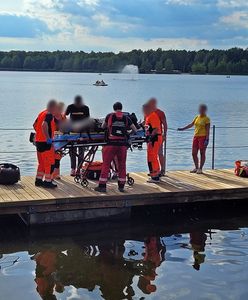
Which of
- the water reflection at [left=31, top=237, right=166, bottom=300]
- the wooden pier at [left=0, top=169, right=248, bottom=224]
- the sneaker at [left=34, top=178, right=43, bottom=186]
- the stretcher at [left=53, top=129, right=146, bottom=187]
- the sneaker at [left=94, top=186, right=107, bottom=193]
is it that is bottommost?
the water reflection at [left=31, top=237, right=166, bottom=300]

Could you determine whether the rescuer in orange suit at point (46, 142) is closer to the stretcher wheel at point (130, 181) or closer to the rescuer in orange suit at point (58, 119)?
the rescuer in orange suit at point (58, 119)

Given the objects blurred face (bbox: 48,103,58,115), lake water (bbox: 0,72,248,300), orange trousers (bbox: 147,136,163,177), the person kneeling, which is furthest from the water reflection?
blurred face (bbox: 48,103,58,115)

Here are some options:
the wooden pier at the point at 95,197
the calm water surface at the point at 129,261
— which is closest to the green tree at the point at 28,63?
the wooden pier at the point at 95,197

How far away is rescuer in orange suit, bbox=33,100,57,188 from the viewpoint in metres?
9.48

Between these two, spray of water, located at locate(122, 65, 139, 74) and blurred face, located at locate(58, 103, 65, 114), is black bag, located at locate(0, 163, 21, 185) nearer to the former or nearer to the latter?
blurred face, located at locate(58, 103, 65, 114)

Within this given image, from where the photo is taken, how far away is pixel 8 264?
25.8 ft

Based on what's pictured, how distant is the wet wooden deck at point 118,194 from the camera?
9.04 meters

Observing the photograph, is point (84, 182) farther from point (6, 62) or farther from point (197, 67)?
point (6, 62)

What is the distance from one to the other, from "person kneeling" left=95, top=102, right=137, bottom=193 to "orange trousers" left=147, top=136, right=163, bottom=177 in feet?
3.02

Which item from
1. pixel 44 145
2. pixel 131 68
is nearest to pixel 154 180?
pixel 44 145

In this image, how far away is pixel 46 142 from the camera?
378 inches

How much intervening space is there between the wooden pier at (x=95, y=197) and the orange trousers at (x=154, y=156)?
0.28m

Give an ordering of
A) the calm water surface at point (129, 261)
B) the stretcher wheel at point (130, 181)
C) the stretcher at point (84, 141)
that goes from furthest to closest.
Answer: the stretcher wheel at point (130, 181) → the stretcher at point (84, 141) → the calm water surface at point (129, 261)

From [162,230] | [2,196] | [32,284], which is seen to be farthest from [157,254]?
[2,196]
